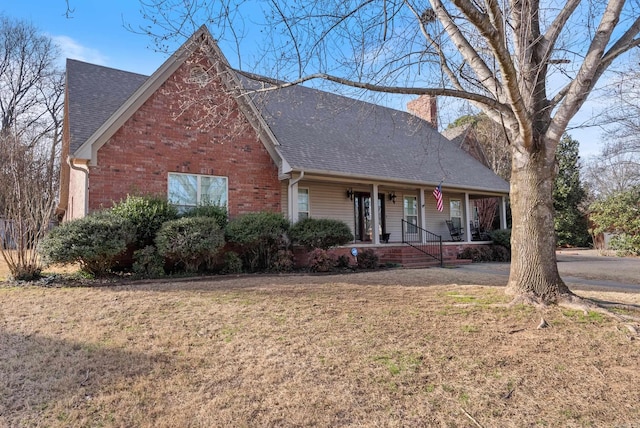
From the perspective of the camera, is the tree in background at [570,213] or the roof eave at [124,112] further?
the tree in background at [570,213]

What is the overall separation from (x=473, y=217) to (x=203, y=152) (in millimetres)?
16442

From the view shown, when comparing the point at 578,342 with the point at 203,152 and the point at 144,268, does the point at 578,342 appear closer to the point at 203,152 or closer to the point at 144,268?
the point at 144,268

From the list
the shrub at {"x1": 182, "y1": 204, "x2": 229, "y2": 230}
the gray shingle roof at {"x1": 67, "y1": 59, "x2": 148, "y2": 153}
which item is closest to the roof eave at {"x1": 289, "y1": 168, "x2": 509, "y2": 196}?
the shrub at {"x1": 182, "y1": 204, "x2": 229, "y2": 230}

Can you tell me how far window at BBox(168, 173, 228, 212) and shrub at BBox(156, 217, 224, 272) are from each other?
5.53ft

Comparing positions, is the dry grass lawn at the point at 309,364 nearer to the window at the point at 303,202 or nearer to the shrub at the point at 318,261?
the shrub at the point at 318,261

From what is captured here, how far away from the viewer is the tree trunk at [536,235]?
6.00 metres

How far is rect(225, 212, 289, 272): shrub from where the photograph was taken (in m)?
10.1

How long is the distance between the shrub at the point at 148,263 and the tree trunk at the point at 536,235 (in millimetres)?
7339

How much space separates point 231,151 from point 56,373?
342 inches

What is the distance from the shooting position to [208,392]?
340 centimetres

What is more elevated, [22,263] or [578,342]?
[22,263]

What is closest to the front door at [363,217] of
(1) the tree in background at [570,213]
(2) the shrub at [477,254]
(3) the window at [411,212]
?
(3) the window at [411,212]

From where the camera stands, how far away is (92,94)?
1249 centimetres

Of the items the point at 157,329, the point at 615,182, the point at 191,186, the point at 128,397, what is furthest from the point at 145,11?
the point at 615,182
